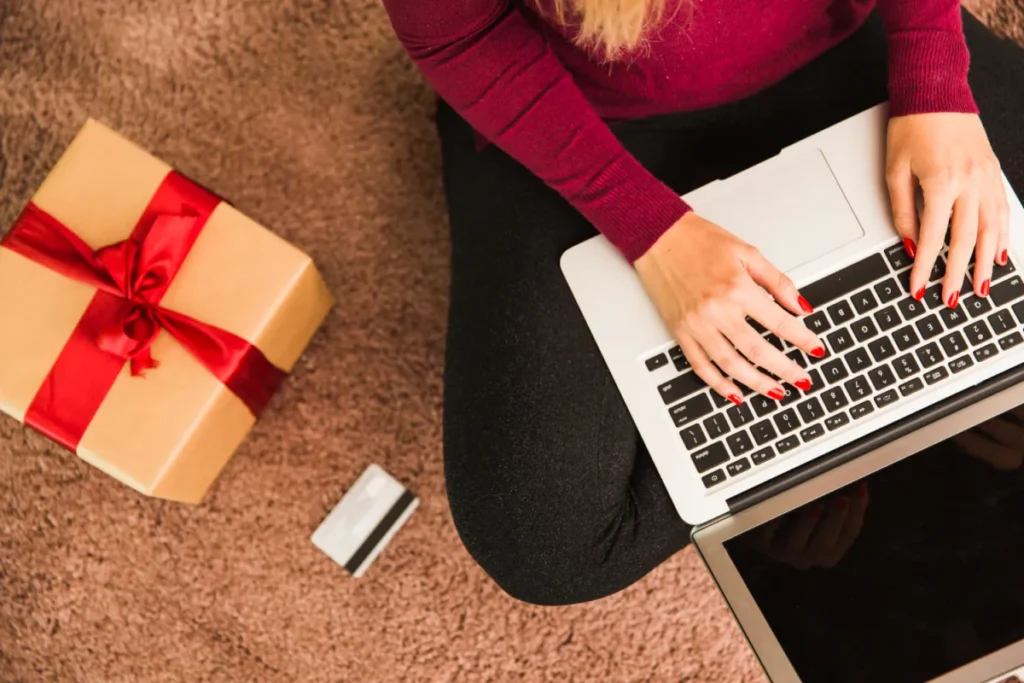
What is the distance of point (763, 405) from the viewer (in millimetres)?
655

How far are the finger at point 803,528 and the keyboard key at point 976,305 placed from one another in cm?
21

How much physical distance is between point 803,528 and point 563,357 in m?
0.26

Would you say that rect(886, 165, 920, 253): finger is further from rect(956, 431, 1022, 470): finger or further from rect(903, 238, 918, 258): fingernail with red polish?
rect(956, 431, 1022, 470): finger

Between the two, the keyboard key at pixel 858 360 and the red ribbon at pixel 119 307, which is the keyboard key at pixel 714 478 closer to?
the keyboard key at pixel 858 360

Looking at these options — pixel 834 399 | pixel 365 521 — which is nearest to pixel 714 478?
pixel 834 399

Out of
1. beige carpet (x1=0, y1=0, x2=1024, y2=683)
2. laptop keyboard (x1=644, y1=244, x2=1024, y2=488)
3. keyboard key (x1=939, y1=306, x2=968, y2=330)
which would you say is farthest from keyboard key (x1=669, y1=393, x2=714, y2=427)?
beige carpet (x1=0, y1=0, x2=1024, y2=683)

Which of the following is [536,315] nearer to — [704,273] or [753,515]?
[704,273]

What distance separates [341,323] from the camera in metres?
1.04

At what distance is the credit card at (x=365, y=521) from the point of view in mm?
1002

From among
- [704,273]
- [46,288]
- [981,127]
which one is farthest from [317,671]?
[981,127]

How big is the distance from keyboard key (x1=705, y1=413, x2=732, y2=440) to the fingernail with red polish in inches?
8.3

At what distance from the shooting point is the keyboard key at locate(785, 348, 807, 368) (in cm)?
66

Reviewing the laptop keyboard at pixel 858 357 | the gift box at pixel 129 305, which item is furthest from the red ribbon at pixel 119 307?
the laptop keyboard at pixel 858 357

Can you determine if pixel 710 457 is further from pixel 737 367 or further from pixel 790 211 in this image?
pixel 790 211
